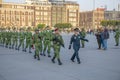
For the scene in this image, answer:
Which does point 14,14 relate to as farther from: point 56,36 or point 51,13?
point 56,36

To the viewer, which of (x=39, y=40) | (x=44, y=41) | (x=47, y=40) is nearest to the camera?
(x=39, y=40)

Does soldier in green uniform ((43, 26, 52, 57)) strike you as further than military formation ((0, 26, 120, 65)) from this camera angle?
Yes

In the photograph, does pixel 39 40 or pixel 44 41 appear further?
pixel 44 41

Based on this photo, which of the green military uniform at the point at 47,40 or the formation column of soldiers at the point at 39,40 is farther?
the green military uniform at the point at 47,40

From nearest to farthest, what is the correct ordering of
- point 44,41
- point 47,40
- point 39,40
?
point 39,40
point 47,40
point 44,41

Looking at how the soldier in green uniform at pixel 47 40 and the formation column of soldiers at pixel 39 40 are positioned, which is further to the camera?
the soldier in green uniform at pixel 47 40

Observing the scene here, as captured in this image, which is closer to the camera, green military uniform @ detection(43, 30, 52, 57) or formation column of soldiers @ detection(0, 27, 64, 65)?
formation column of soldiers @ detection(0, 27, 64, 65)

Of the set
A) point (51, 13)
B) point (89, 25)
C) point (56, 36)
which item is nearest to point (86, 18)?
point (89, 25)

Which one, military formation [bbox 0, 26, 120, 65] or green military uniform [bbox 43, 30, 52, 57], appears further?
green military uniform [bbox 43, 30, 52, 57]

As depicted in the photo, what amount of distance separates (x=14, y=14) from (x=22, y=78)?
13854 cm

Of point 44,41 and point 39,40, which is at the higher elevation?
point 39,40

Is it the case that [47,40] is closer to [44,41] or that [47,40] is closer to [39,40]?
[44,41]

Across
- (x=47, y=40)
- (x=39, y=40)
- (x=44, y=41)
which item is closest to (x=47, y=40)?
(x=47, y=40)

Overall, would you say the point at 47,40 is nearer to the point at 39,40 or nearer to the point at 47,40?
the point at 47,40
